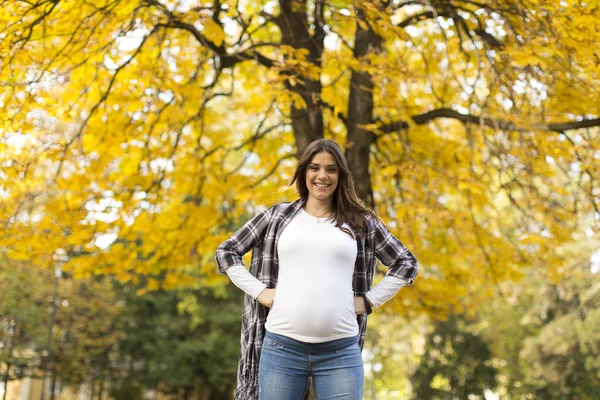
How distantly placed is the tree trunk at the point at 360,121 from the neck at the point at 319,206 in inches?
→ 143

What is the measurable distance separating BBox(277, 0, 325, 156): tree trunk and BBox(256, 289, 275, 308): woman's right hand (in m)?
3.56

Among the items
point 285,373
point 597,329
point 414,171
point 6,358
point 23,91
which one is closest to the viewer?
point 285,373

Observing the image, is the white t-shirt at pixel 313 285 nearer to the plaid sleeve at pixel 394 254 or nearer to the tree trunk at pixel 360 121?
the plaid sleeve at pixel 394 254

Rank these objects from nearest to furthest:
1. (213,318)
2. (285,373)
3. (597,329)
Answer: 1. (285,373)
2. (597,329)
3. (213,318)

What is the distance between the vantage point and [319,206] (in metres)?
3.09

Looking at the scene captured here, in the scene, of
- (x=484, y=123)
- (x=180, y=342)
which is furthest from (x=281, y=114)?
(x=180, y=342)

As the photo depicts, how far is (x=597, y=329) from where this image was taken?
1333 centimetres

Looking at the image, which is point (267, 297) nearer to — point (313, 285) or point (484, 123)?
point (313, 285)

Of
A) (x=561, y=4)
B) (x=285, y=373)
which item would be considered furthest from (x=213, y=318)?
(x=285, y=373)

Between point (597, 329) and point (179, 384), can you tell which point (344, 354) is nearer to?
point (597, 329)

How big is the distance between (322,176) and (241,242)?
1.54 ft

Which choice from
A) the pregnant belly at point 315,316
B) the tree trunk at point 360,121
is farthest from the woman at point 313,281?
the tree trunk at point 360,121

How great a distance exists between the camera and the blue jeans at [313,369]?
281cm

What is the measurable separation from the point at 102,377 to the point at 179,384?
2156 millimetres
